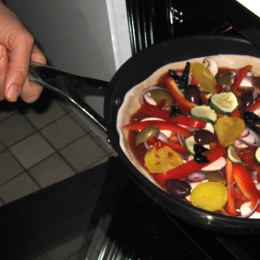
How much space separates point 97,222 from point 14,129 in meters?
1.17

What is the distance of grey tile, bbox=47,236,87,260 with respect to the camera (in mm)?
1370

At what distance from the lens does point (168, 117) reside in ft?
3.62

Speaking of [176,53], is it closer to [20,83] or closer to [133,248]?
[20,83]

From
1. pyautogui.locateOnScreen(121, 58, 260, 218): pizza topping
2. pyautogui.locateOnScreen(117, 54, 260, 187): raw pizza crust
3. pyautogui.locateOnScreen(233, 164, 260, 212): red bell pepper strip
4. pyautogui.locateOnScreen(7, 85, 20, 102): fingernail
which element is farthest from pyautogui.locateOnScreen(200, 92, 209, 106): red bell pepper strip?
pyautogui.locateOnScreen(7, 85, 20, 102): fingernail

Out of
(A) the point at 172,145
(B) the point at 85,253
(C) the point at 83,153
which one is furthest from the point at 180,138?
(C) the point at 83,153

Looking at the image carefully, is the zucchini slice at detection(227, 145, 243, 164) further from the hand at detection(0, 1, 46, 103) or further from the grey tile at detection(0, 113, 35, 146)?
the grey tile at detection(0, 113, 35, 146)

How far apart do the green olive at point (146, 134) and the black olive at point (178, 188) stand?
14 cm

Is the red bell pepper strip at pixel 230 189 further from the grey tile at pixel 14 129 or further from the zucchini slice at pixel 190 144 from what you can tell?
the grey tile at pixel 14 129

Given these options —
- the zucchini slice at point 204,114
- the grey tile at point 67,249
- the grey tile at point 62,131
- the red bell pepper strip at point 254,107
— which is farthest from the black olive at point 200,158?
the grey tile at point 62,131

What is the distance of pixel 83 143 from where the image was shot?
7.59 feet

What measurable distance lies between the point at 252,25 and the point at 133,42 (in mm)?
473

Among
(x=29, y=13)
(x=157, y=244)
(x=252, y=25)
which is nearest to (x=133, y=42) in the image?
(x=252, y=25)

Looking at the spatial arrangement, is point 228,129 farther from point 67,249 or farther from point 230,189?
point 67,249

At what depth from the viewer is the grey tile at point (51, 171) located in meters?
2.18
